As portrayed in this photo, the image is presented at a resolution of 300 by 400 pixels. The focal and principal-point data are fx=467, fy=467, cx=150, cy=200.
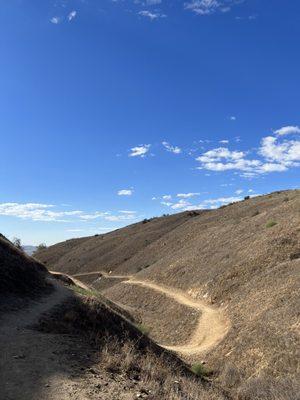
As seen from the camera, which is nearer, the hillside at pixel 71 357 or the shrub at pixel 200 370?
the hillside at pixel 71 357

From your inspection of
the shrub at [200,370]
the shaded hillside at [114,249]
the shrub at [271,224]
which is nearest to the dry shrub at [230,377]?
the shrub at [200,370]

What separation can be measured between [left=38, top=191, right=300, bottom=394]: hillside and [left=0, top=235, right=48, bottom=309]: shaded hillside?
27.0ft

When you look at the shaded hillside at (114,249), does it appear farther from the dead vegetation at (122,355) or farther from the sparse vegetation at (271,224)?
the dead vegetation at (122,355)

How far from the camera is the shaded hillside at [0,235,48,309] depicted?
17.9 metres

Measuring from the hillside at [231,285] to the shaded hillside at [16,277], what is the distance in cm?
823

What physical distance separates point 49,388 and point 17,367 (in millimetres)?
1466

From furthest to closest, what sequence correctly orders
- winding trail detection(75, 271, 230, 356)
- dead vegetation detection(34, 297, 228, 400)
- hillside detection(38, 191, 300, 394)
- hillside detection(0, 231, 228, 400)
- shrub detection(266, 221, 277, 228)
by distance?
shrub detection(266, 221, 277, 228)
winding trail detection(75, 271, 230, 356)
hillside detection(38, 191, 300, 394)
dead vegetation detection(34, 297, 228, 400)
hillside detection(0, 231, 228, 400)

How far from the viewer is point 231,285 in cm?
3167

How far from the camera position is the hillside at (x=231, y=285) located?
1981cm

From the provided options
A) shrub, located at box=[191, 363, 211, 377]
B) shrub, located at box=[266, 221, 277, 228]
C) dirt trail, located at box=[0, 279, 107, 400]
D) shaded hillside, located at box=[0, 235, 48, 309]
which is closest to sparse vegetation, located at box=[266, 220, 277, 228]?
shrub, located at box=[266, 221, 277, 228]

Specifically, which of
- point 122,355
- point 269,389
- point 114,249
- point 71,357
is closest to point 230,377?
point 269,389

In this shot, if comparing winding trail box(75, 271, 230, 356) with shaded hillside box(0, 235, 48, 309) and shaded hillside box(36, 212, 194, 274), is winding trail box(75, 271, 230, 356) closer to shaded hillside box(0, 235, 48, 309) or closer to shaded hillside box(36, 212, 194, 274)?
shaded hillside box(0, 235, 48, 309)

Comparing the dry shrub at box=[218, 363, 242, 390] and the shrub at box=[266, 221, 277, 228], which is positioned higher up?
the shrub at box=[266, 221, 277, 228]

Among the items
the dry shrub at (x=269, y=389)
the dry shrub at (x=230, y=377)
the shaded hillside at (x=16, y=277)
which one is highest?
the shaded hillside at (x=16, y=277)
